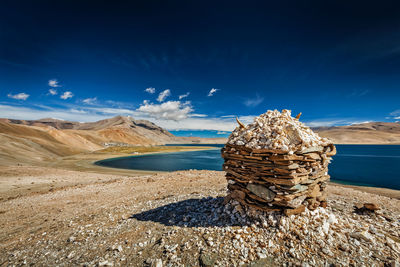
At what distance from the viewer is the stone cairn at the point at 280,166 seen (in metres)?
6.38

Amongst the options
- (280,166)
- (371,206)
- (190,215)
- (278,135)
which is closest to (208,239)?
(190,215)

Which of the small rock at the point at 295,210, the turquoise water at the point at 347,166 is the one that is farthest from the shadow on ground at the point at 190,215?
the turquoise water at the point at 347,166

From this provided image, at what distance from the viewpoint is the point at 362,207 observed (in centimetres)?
833

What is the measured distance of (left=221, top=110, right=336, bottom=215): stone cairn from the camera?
638 cm

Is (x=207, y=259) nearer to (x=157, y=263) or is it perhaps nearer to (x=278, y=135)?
(x=157, y=263)

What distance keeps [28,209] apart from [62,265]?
384 inches

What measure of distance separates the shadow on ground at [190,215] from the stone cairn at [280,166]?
106 centimetres

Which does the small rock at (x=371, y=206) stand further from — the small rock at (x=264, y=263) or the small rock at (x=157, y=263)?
the small rock at (x=157, y=263)

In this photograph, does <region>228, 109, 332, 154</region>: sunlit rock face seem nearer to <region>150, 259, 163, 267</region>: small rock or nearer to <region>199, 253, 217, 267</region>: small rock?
<region>199, 253, 217, 267</region>: small rock

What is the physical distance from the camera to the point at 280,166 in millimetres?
6426

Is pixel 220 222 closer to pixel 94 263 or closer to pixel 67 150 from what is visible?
pixel 94 263

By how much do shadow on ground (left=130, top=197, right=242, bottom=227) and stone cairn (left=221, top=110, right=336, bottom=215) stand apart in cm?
106

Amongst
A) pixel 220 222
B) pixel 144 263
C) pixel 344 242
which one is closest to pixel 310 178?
pixel 344 242

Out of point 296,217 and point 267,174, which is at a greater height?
point 267,174
